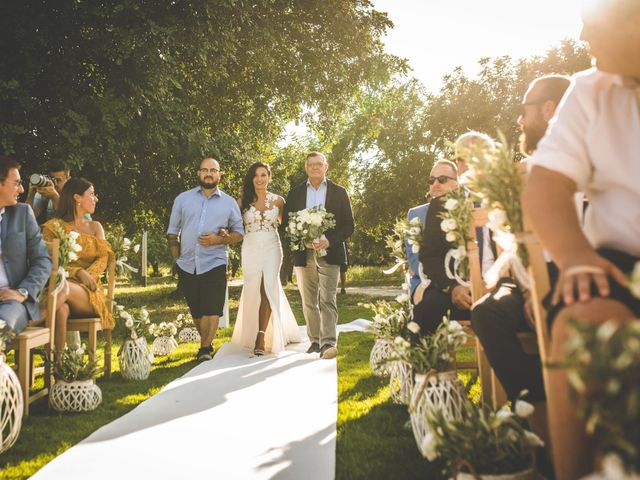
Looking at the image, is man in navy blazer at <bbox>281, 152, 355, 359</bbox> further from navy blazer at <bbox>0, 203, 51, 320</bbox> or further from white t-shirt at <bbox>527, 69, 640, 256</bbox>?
white t-shirt at <bbox>527, 69, 640, 256</bbox>

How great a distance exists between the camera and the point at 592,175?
2.14 meters

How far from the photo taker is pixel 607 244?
83.6 inches

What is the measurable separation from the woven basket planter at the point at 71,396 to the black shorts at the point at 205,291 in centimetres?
289

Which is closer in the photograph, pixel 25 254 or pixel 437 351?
pixel 437 351

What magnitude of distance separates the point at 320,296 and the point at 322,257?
51 centimetres

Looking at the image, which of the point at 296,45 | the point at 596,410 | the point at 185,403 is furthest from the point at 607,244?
the point at 296,45

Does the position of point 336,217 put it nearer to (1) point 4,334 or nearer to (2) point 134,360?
(2) point 134,360

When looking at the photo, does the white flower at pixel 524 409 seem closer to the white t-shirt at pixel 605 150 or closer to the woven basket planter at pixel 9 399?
the white t-shirt at pixel 605 150

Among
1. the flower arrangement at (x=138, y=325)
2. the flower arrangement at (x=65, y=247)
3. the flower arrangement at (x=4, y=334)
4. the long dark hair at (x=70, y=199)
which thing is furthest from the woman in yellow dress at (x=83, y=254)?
the flower arrangement at (x=4, y=334)

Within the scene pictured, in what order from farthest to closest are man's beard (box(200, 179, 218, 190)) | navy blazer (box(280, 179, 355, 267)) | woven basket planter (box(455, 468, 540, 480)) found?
man's beard (box(200, 179, 218, 190)) → navy blazer (box(280, 179, 355, 267)) → woven basket planter (box(455, 468, 540, 480))

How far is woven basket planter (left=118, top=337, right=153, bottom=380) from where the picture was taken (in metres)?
6.52

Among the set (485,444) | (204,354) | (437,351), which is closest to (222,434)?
(437,351)

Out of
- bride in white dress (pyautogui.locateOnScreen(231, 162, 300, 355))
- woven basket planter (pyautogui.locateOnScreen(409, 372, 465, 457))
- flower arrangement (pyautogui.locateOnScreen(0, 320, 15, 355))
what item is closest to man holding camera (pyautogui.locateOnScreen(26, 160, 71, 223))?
bride in white dress (pyautogui.locateOnScreen(231, 162, 300, 355))

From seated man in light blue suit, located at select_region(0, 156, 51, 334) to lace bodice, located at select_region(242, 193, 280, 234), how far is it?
139 inches
